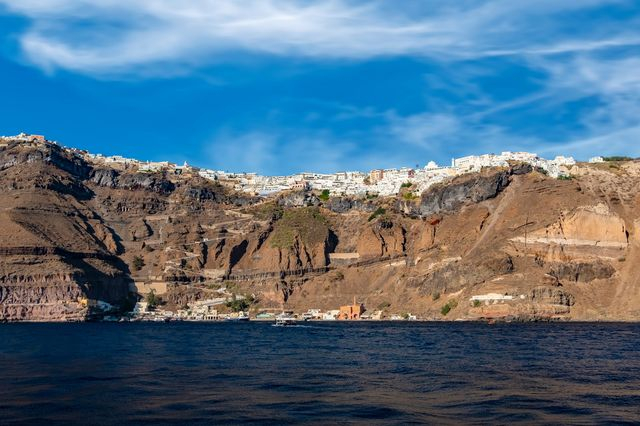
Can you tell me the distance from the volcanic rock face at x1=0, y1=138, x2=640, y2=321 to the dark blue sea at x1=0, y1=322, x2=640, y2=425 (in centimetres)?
4916

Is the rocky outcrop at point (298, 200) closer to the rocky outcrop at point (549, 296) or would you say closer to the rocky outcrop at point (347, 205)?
the rocky outcrop at point (347, 205)

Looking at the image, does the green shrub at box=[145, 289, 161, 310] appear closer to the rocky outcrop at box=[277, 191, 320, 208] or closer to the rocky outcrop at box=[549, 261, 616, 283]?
the rocky outcrop at box=[277, 191, 320, 208]

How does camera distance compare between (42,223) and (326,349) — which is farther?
(42,223)

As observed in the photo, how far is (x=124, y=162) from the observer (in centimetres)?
19700

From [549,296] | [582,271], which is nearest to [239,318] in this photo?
[549,296]

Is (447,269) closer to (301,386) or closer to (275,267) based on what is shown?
(275,267)

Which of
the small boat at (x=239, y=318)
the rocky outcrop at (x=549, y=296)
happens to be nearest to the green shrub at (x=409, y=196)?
the small boat at (x=239, y=318)

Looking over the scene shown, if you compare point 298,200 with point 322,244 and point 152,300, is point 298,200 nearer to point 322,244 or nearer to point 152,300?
point 322,244

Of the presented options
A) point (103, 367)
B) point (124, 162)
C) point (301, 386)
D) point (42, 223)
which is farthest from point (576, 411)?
point (124, 162)

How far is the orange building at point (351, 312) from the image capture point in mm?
126688

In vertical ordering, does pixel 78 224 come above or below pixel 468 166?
below

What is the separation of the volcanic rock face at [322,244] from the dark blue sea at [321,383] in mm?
49156

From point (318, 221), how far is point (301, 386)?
12074 centimetres

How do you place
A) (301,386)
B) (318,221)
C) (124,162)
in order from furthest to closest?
(124,162), (318,221), (301,386)
